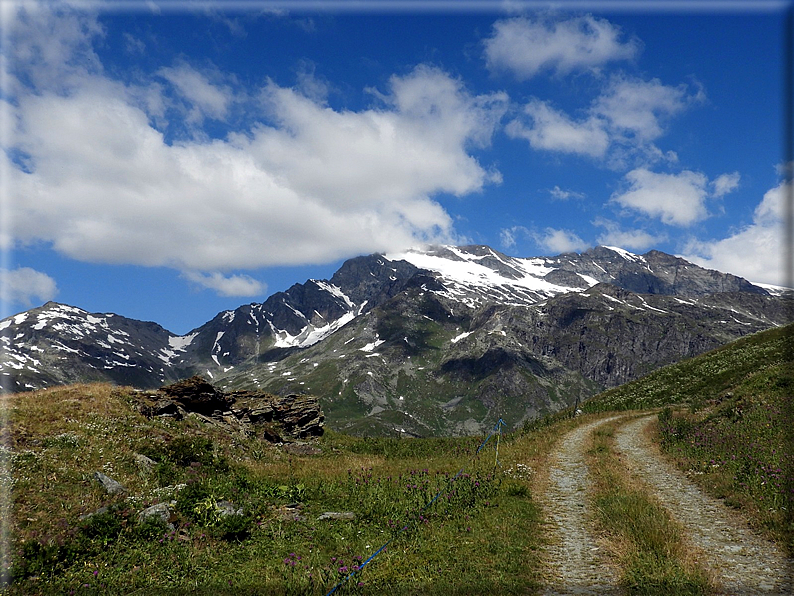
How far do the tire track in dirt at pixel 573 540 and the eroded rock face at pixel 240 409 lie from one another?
20481 mm

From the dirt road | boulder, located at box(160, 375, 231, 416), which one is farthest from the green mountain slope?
boulder, located at box(160, 375, 231, 416)

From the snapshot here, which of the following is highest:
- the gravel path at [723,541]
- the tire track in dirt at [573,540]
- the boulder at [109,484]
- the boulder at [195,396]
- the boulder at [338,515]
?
the boulder at [195,396]

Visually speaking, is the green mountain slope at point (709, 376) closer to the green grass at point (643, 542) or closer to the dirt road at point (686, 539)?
the dirt road at point (686, 539)

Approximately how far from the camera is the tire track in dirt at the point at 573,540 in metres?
10.2

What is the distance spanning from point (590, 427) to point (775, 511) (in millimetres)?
26366

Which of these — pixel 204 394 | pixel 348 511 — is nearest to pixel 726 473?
pixel 348 511

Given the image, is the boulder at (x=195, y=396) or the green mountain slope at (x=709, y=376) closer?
the boulder at (x=195, y=396)

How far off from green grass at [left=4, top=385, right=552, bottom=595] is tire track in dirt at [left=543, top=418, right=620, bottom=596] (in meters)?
0.62

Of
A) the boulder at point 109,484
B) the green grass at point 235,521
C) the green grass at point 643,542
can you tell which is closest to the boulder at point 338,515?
the green grass at point 235,521

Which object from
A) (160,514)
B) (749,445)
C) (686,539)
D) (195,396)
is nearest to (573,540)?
(686,539)

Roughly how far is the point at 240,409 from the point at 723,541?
30.9 meters

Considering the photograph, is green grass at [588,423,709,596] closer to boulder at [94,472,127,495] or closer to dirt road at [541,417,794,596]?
dirt road at [541,417,794,596]

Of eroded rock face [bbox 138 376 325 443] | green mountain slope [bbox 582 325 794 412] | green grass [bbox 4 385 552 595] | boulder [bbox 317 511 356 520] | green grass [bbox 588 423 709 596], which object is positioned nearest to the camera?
green grass [bbox 588 423 709 596]

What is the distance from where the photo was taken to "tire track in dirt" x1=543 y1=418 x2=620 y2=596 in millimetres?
10195
